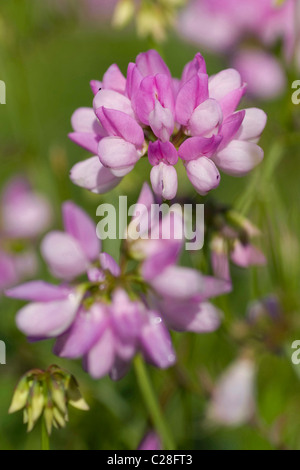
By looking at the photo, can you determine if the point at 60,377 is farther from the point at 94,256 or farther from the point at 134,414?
the point at 134,414

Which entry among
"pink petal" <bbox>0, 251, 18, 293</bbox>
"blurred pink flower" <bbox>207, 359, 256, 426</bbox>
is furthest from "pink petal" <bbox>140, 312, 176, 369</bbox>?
"pink petal" <bbox>0, 251, 18, 293</bbox>

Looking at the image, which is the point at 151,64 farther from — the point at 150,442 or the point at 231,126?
the point at 150,442

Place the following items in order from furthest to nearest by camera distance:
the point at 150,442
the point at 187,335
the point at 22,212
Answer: the point at 22,212
the point at 187,335
the point at 150,442

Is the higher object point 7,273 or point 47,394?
point 7,273

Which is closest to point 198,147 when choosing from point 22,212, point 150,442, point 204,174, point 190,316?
point 204,174

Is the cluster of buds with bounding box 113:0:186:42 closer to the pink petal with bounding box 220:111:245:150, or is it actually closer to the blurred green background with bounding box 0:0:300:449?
the blurred green background with bounding box 0:0:300:449

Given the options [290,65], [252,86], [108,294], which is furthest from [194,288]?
[252,86]
